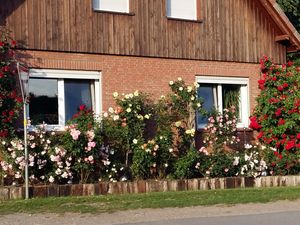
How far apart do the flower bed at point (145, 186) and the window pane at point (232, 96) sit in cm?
264

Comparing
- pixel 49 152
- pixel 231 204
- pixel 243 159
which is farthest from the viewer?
pixel 243 159

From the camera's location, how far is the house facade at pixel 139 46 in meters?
15.9

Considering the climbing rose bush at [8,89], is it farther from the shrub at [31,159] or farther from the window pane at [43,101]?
the window pane at [43,101]

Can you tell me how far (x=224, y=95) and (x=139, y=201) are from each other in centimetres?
682

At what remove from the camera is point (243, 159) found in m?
17.5

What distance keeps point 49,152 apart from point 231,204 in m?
4.67

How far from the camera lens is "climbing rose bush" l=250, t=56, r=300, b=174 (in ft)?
59.5

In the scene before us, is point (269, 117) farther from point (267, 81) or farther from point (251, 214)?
point (251, 214)

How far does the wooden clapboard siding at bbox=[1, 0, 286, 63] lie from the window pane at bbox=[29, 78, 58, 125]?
3.00 feet

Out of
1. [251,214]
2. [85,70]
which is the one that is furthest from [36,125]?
[251,214]

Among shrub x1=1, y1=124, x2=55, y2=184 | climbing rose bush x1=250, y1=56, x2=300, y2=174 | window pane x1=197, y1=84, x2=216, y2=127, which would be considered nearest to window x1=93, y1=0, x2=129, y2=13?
window pane x1=197, y1=84, x2=216, y2=127

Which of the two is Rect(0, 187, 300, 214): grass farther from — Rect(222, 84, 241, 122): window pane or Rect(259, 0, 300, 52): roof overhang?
Rect(259, 0, 300, 52): roof overhang

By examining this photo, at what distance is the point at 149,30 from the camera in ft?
57.3

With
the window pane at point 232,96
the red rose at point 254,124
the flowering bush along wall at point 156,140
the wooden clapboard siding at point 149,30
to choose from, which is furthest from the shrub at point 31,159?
the red rose at point 254,124
